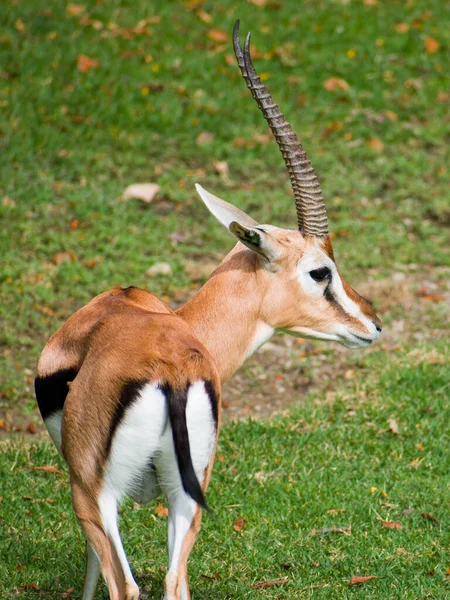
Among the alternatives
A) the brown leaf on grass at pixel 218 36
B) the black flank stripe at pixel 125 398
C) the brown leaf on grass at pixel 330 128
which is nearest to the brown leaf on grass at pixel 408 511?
the black flank stripe at pixel 125 398

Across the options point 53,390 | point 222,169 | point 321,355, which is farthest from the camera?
point 222,169

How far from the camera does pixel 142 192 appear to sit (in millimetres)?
7801

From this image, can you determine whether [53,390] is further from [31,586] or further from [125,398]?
[31,586]

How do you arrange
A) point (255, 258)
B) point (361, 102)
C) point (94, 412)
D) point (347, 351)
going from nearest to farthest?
point (94, 412), point (255, 258), point (347, 351), point (361, 102)

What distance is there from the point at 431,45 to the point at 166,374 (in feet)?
26.5

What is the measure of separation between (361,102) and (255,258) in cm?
593

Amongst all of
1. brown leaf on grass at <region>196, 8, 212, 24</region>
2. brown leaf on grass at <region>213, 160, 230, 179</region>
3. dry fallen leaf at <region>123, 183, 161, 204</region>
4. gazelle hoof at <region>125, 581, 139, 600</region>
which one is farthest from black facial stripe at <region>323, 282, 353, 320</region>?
brown leaf on grass at <region>196, 8, 212, 24</region>

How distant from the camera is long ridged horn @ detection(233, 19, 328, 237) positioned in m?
3.85

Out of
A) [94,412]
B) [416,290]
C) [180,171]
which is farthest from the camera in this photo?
[180,171]

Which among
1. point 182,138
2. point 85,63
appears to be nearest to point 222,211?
point 182,138

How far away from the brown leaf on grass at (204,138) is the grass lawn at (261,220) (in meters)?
0.08

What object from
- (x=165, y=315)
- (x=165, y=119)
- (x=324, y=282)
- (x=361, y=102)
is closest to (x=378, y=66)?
(x=361, y=102)

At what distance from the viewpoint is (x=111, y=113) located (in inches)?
341

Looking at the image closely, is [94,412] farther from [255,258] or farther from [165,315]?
[255,258]
